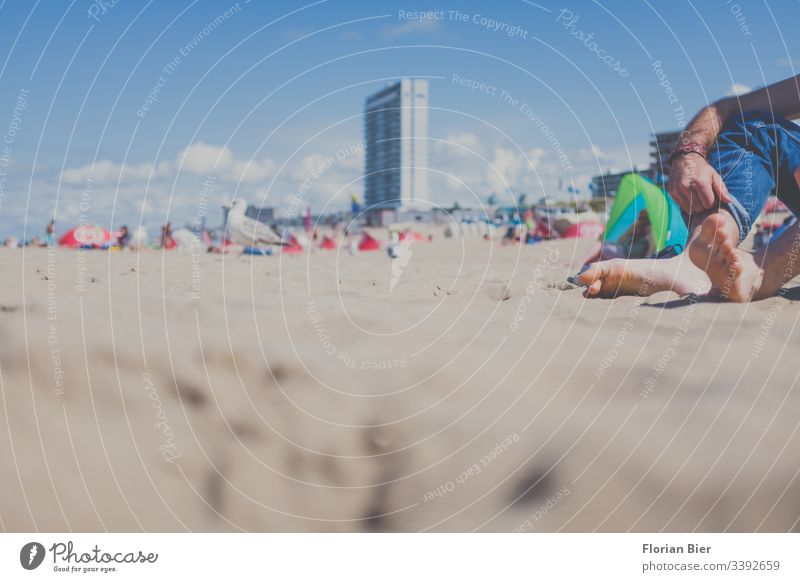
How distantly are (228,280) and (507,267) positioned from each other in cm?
220

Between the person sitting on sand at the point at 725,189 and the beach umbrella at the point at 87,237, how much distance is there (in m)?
6.59

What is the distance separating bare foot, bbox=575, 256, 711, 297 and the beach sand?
1.29 feet

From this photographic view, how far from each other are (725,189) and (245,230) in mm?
5807

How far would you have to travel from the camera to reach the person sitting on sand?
10.8 feet

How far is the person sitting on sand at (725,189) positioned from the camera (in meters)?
3.30

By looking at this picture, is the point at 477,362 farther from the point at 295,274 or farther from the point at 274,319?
the point at 295,274

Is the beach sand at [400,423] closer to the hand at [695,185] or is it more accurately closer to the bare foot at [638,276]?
the bare foot at [638,276]

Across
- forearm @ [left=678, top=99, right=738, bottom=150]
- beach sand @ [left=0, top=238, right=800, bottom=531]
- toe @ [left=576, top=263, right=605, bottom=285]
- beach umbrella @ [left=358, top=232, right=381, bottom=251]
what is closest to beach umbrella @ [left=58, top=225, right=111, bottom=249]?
beach umbrella @ [left=358, top=232, right=381, bottom=251]

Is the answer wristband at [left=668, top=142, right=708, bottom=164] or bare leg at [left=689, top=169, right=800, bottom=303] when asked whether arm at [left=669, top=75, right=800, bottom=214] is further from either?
bare leg at [left=689, top=169, right=800, bottom=303]

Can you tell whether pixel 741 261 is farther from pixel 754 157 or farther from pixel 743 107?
pixel 743 107

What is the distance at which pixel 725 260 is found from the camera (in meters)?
3.26

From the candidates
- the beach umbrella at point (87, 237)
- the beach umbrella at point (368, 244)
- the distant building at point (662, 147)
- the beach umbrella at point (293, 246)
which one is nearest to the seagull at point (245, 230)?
the beach umbrella at point (293, 246)

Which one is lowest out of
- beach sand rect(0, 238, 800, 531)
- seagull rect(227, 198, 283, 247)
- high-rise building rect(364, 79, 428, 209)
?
beach sand rect(0, 238, 800, 531)

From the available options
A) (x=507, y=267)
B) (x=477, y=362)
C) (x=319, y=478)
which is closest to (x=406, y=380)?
(x=477, y=362)
